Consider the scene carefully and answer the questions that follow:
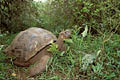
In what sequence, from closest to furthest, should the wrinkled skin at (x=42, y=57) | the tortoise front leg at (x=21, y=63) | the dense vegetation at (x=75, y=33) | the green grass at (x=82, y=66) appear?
the green grass at (x=82, y=66) → the dense vegetation at (x=75, y=33) → the wrinkled skin at (x=42, y=57) → the tortoise front leg at (x=21, y=63)

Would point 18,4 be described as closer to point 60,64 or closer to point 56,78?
point 60,64

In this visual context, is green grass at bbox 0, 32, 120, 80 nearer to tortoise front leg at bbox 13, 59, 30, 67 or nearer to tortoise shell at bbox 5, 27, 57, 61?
tortoise front leg at bbox 13, 59, 30, 67

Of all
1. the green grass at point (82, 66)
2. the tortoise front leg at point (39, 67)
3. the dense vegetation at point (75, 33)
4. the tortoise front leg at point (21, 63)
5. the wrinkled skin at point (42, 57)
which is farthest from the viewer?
the tortoise front leg at point (21, 63)

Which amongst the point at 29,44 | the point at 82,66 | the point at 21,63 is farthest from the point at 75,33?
the point at 21,63

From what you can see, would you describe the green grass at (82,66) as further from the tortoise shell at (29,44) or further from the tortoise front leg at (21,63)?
the tortoise shell at (29,44)

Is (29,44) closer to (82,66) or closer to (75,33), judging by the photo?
(75,33)

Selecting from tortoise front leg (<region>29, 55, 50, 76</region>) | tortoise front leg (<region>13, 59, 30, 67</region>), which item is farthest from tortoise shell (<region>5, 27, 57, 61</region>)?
tortoise front leg (<region>29, 55, 50, 76</region>)

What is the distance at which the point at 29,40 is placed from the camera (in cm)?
302

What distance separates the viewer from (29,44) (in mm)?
2955

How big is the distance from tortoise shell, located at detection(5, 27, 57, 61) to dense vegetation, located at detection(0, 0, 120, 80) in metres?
0.27

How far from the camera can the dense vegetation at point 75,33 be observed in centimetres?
251

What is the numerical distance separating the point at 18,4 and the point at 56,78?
11.4 ft

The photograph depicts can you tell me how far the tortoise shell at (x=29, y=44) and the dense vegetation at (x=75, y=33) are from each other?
266 millimetres

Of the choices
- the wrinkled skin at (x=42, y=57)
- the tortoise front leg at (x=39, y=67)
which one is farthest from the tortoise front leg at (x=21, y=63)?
the tortoise front leg at (x=39, y=67)
